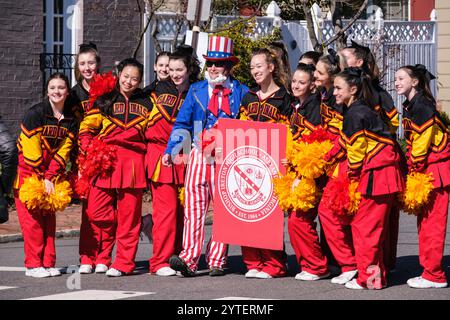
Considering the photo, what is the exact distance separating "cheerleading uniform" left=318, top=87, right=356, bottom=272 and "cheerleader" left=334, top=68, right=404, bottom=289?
0.24 meters

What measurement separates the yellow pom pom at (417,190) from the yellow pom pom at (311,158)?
2.42 feet

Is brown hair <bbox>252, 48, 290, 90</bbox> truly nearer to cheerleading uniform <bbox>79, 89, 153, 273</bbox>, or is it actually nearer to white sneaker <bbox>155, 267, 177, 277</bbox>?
cheerleading uniform <bbox>79, 89, 153, 273</bbox>

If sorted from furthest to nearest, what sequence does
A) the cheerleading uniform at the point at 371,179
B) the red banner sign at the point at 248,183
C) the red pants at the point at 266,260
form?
the red pants at the point at 266,260
the red banner sign at the point at 248,183
the cheerleading uniform at the point at 371,179

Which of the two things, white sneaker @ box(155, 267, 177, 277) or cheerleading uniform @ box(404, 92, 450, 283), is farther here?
white sneaker @ box(155, 267, 177, 277)

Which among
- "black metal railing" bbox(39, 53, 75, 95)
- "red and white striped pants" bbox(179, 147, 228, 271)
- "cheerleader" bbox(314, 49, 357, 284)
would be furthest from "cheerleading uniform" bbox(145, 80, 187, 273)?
"black metal railing" bbox(39, 53, 75, 95)

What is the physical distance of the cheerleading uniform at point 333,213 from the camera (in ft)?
33.4

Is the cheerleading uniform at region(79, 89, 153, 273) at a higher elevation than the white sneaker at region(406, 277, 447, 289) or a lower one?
higher

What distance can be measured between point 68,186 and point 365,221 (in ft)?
9.11

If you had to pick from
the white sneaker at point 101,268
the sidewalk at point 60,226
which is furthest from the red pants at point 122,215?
the sidewalk at point 60,226

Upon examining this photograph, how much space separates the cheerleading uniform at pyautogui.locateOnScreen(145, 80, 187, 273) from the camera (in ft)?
36.0

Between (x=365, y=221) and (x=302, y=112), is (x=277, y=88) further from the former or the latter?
(x=365, y=221)

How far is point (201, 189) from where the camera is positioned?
10875 mm

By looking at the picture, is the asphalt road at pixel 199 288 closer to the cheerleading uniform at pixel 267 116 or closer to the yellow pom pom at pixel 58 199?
the cheerleading uniform at pixel 267 116

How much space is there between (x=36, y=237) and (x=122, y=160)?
3.41 ft
